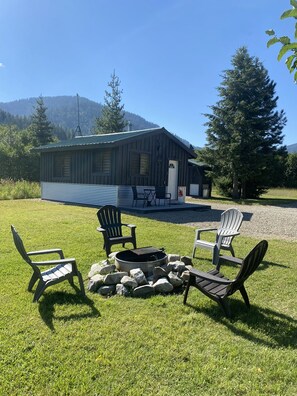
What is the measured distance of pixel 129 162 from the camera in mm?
13391

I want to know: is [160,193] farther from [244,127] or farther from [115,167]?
[244,127]

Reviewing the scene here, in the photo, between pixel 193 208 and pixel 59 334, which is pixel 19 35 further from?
pixel 59 334

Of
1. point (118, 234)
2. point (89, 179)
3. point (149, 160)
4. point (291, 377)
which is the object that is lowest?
point (291, 377)

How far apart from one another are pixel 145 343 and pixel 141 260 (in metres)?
1.87

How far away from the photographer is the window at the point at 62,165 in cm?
1594

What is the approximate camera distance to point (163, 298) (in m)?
3.66

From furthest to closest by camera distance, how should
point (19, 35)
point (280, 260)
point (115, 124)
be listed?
1. point (115, 124)
2. point (19, 35)
3. point (280, 260)

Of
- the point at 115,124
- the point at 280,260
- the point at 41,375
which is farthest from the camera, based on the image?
the point at 115,124

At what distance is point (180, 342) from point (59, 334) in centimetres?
116

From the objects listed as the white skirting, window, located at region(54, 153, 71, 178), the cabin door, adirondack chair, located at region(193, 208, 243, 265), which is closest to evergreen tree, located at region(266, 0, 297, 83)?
adirondack chair, located at region(193, 208, 243, 265)

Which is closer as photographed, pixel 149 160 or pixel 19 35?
pixel 149 160

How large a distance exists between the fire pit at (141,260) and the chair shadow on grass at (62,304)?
2.65 feet

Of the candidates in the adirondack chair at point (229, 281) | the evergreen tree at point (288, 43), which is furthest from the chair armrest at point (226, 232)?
the evergreen tree at point (288, 43)

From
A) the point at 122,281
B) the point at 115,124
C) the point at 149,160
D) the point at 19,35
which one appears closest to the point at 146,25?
the point at 149,160
